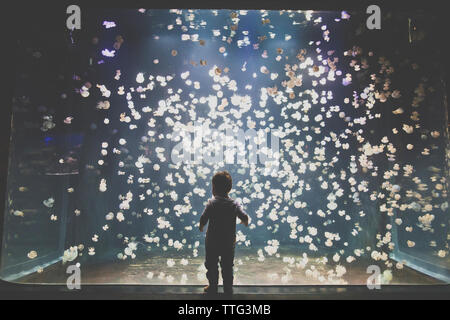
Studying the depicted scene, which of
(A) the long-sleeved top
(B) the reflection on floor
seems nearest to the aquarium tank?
(B) the reflection on floor

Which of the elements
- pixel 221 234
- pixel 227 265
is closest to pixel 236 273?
pixel 227 265

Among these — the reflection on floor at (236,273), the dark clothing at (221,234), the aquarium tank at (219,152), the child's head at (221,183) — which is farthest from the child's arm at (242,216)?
the aquarium tank at (219,152)

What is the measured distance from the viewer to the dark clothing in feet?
6.97

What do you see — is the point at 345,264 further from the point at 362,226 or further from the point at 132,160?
the point at 132,160

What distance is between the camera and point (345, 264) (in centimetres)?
377

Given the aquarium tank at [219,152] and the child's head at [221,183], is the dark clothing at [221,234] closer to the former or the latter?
the child's head at [221,183]

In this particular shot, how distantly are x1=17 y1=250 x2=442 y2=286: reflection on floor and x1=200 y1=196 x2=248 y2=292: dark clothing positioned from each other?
74 centimetres

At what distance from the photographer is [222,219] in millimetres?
2133

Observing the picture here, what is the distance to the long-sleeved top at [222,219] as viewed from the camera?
212cm

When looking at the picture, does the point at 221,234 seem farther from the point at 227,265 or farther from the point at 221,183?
Answer: the point at 221,183

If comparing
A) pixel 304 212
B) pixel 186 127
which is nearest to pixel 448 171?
pixel 304 212

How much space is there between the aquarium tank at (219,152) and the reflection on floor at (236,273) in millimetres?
27

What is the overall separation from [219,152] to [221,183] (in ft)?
6.45
